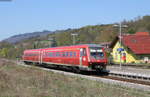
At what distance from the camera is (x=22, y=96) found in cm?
978

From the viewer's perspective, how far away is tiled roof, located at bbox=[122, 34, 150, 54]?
58.8 meters

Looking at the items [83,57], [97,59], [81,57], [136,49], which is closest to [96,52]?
[97,59]

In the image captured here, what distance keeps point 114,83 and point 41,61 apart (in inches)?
1058

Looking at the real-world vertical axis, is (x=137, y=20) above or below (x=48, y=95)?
above

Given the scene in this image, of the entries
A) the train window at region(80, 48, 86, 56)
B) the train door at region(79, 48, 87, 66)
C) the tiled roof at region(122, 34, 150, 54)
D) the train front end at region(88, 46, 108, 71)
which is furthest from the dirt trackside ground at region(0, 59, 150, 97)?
the tiled roof at region(122, 34, 150, 54)

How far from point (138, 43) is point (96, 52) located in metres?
35.0

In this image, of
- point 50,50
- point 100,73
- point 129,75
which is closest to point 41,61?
Answer: point 50,50

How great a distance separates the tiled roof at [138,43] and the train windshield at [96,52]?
32.0 meters

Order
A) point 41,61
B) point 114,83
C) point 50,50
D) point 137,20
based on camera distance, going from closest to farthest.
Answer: point 114,83
point 50,50
point 41,61
point 137,20

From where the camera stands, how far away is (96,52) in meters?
27.1

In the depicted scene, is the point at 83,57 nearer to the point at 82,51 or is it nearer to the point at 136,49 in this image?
the point at 82,51

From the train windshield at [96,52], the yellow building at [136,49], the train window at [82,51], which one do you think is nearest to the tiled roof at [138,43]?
the yellow building at [136,49]

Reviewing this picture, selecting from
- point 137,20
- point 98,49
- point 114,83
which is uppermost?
point 137,20

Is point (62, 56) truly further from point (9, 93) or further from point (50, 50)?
point (9, 93)
